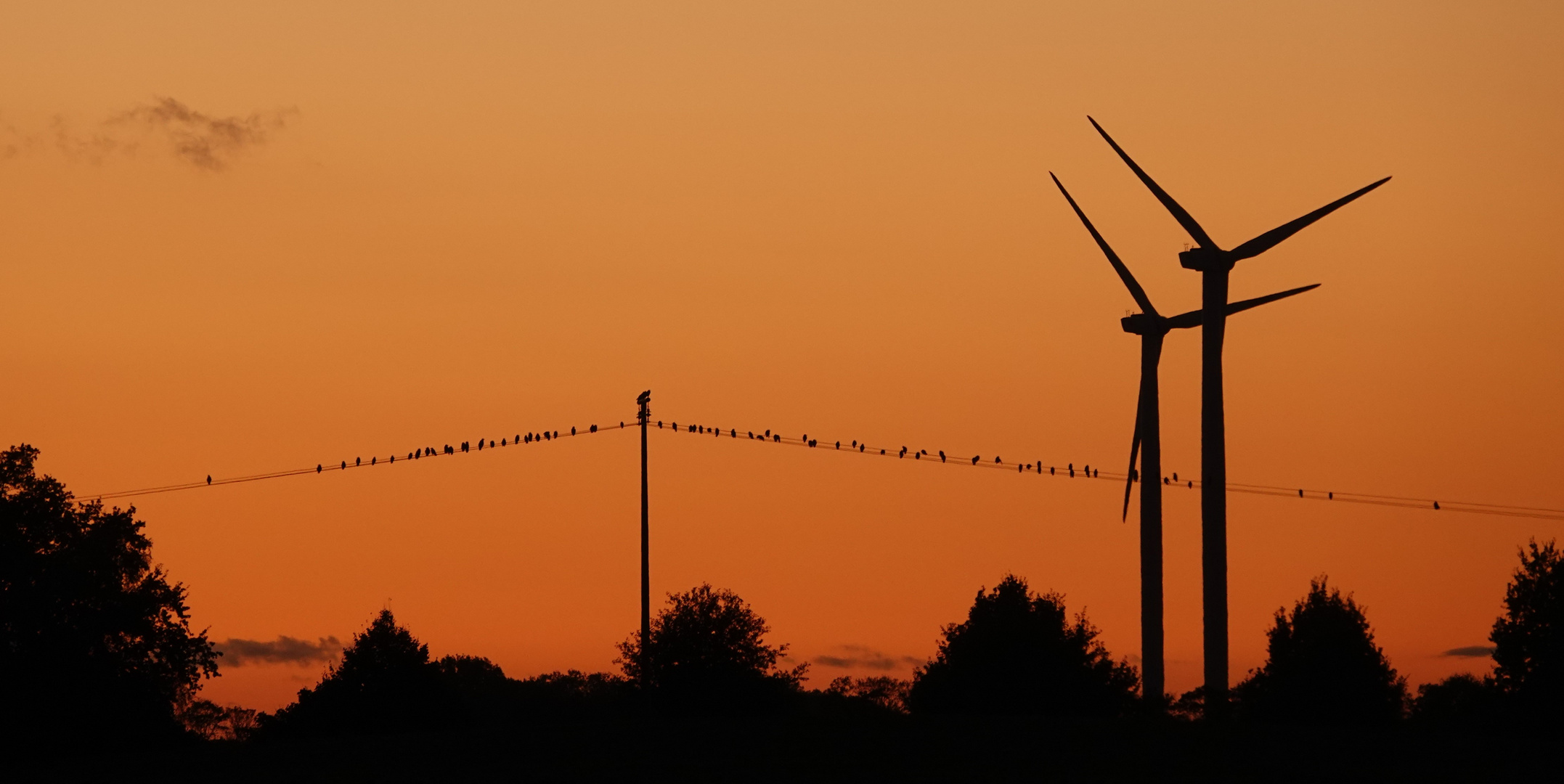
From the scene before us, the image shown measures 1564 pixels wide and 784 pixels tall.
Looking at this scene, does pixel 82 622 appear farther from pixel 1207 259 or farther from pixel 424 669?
pixel 1207 259

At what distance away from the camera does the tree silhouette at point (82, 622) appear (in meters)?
96.6

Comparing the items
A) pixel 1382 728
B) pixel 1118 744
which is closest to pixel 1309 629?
pixel 1382 728

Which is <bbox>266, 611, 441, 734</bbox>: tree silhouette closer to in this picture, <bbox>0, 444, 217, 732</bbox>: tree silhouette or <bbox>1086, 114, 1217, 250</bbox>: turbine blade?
<bbox>0, 444, 217, 732</bbox>: tree silhouette

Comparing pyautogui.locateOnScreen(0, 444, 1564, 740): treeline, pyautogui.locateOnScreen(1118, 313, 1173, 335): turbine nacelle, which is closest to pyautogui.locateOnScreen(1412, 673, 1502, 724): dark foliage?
pyautogui.locateOnScreen(0, 444, 1564, 740): treeline

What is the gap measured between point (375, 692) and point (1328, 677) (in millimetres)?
47586

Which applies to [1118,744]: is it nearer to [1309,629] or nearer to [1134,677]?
[1309,629]

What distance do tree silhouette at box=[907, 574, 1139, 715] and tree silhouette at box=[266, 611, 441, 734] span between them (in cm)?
2927

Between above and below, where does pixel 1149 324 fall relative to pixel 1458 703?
above

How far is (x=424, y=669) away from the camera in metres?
103

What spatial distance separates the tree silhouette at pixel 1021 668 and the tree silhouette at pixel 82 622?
1558 inches

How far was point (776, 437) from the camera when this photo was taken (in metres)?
98.8

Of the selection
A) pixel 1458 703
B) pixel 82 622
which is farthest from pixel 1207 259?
pixel 82 622

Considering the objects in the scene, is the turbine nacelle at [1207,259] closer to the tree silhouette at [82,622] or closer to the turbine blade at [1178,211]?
the turbine blade at [1178,211]

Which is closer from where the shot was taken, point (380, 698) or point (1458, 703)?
point (380, 698)
